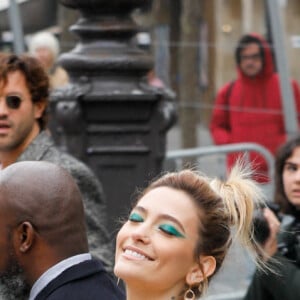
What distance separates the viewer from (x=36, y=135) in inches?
207

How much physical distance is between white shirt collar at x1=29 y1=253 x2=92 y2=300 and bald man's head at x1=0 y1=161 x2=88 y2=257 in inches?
1.3

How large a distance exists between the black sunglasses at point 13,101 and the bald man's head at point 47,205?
1628mm

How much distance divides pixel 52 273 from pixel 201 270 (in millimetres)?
441

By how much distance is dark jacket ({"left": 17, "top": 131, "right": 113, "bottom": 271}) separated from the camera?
5102 millimetres

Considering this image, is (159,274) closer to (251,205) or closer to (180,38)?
(251,205)

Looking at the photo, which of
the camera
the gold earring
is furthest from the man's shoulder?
the gold earring

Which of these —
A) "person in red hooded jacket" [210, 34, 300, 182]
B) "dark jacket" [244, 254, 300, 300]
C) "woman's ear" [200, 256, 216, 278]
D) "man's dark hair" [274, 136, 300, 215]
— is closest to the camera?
"woman's ear" [200, 256, 216, 278]

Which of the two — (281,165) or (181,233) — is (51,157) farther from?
(181,233)

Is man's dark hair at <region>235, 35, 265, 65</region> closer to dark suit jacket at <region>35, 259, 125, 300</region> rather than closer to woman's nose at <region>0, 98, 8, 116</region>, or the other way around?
woman's nose at <region>0, 98, 8, 116</region>

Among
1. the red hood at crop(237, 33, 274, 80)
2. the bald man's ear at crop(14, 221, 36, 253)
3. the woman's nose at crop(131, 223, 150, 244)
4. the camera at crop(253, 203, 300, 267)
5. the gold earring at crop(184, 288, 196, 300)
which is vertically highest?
the woman's nose at crop(131, 223, 150, 244)

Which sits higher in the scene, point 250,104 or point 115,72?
point 115,72

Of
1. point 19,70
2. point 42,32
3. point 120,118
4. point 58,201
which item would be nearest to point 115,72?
point 120,118

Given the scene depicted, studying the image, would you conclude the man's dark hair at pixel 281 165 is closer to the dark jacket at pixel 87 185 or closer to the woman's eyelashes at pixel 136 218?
the dark jacket at pixel 87 185

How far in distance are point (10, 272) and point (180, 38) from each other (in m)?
6.46
